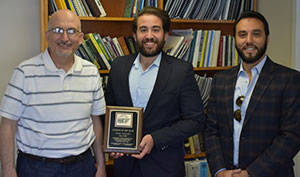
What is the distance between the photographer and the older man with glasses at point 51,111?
1847mm

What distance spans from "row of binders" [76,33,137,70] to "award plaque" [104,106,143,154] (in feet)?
2.32

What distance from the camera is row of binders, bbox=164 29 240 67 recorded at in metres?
2.77

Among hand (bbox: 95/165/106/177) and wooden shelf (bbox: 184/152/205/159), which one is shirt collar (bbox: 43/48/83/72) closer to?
hand (bbox: 95/165/106/177)

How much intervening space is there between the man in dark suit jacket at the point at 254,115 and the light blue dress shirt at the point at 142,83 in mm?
384

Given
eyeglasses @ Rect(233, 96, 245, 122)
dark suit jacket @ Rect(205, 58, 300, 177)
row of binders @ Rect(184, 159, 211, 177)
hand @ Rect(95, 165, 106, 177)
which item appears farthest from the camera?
row of binders @ Rect(184, 159, 211, 177)

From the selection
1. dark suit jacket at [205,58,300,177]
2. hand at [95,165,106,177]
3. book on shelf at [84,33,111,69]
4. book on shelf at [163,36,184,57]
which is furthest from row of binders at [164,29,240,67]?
hand at [95,165,106,177]

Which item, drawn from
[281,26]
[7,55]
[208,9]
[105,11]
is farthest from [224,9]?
[7,55]

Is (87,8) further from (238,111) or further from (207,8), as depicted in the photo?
(238,111)

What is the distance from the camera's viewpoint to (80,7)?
8.32 ft

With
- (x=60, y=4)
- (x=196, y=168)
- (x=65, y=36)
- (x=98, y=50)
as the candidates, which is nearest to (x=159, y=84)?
(x=65, y=36)

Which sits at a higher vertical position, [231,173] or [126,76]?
[126,76]

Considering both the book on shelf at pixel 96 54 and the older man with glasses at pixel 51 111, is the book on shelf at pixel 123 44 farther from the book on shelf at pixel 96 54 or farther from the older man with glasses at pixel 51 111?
the older man with glasses at pixel 51 111

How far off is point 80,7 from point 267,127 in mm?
1506

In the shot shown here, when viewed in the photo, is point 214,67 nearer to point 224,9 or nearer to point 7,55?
point 224,9
